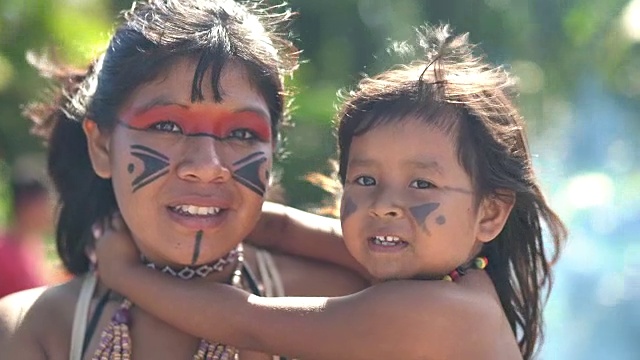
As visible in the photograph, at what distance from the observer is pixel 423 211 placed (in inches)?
81.4

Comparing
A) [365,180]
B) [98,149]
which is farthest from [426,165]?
[98,149]

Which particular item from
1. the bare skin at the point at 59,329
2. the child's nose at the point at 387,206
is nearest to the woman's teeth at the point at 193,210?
the bare skin at the point at 59,329

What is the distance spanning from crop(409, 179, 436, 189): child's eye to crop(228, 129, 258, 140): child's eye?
1.33ft

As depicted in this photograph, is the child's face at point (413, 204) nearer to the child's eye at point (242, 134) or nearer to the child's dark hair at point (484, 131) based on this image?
the child's dark hair at point (484, 131)

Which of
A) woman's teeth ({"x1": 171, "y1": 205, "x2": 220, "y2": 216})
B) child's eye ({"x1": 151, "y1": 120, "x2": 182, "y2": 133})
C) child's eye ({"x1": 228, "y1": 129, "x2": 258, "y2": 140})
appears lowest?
woman's teeth ({"x1": 171, "y1": 205, "x2": 220, "y2": 216})

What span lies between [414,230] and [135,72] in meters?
0.70

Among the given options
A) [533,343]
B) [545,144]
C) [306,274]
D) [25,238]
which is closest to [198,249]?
[306,274]

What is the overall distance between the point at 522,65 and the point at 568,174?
2.32 metres

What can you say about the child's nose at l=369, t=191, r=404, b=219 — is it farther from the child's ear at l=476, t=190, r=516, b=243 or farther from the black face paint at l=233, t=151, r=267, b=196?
the black face paint at l=233, t=151, r=267, b=196

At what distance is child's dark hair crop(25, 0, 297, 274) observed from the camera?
2.21 m

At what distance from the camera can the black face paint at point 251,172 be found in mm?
2232

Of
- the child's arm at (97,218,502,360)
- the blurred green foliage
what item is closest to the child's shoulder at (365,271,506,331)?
the child's arm at (97,218,502,360)

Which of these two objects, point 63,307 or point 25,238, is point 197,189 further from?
point 25,238

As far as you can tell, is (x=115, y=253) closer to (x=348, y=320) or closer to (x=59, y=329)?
(x=59, y=329)
